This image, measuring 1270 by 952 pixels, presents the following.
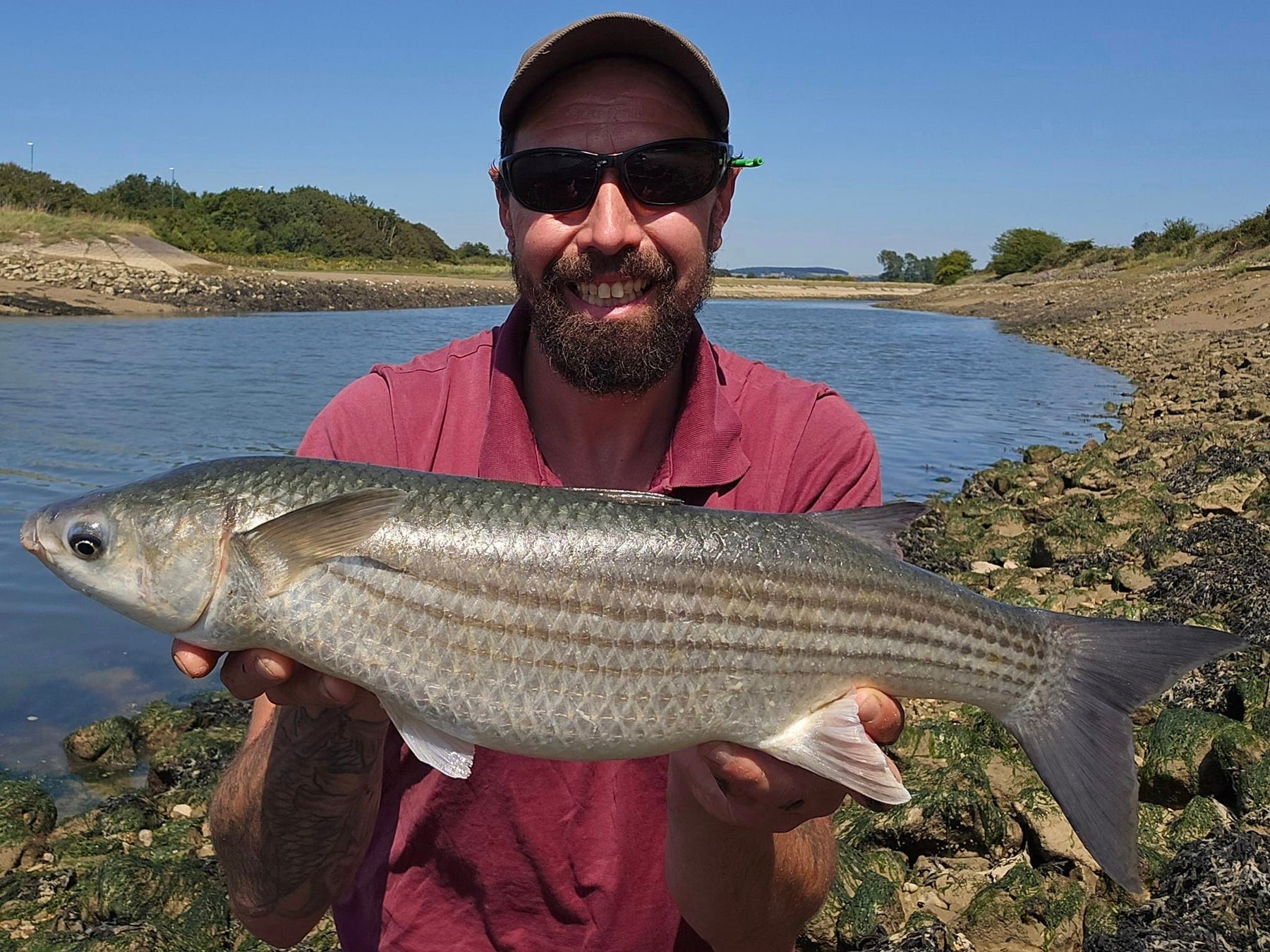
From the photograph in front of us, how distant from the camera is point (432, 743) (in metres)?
2.70

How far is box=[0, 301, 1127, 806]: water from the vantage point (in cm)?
805

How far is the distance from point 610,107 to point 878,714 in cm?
229

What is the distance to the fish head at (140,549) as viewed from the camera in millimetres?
2719

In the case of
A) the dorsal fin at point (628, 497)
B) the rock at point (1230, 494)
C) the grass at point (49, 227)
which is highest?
the grass at point (49, 227)

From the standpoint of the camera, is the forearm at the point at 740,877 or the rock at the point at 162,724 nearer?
the forearm at the point at 740,877

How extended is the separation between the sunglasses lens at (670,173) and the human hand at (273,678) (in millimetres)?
1923

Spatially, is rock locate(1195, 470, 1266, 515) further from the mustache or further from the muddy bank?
the mustache

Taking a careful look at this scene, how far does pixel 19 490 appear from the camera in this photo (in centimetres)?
1248

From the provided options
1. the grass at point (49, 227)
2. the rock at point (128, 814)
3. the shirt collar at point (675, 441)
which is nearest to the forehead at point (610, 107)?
the shirt collar at point (675, 441)

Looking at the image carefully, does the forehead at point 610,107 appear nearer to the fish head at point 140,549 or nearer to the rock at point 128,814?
the fish head at point 140,549

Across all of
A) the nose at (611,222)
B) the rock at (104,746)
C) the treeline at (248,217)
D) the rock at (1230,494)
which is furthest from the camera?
the treeline at (248,217)

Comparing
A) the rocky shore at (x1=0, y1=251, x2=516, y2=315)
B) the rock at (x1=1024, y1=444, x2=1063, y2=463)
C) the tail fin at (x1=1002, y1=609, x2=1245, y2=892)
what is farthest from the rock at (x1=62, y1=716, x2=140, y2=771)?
the rocky shore at (x1=0, y1=251, x2=516, y2=315)

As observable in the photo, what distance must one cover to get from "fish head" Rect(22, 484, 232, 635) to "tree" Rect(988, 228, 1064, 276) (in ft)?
308

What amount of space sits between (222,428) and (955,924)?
16.0 metres
